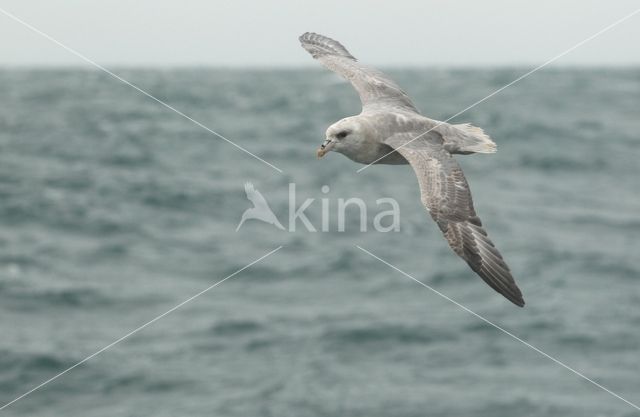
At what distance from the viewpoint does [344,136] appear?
9516mm

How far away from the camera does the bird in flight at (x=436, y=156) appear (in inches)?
357

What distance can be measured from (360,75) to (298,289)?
12298mm

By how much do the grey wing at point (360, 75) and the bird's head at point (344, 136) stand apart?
1.13m

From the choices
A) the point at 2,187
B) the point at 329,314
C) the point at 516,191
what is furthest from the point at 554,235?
the point at 2,187

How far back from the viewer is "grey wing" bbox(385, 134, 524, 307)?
901 cm

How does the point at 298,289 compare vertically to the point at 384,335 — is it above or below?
above

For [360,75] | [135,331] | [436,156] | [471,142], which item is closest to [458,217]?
[436,156]

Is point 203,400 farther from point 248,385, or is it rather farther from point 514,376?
point 514,376

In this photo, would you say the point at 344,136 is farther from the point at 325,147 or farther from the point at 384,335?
the point at 384,335

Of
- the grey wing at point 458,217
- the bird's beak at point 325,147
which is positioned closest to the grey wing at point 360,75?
the bird's beak at point 325,147

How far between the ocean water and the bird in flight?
8.90 m

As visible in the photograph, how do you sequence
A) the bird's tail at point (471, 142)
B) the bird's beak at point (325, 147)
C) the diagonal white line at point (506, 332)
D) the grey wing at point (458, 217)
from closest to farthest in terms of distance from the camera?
the grey wing at point (458, 217) → the bird's beak at point (325, 147) → the bird's tail at point (471, 142) → the diagonal white line at point (506, 332)

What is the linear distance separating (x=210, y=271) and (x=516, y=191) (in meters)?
13.4

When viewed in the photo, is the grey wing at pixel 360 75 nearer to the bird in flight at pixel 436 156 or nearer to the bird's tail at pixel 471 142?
the bird in flight at pixel 436 156
